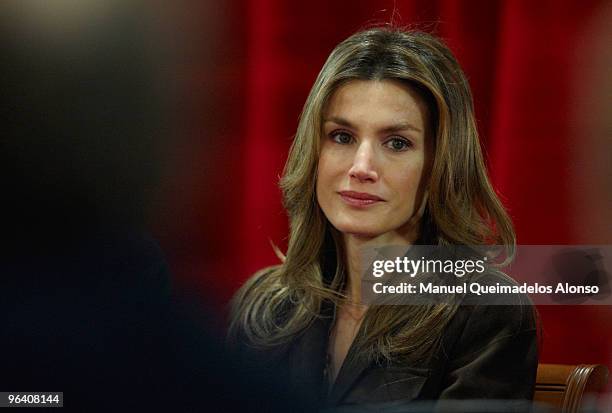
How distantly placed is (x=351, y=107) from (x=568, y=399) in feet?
1.93

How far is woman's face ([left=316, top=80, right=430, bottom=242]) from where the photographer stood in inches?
65.0

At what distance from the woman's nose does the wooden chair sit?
419 mm

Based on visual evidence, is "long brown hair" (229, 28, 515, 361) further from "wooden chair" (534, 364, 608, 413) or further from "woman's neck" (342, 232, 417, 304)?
"wooden chair" (534, 364, 608, 413)

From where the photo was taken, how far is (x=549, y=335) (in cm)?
169

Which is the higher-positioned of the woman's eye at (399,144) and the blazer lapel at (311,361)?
the woman's eye at (399,144)

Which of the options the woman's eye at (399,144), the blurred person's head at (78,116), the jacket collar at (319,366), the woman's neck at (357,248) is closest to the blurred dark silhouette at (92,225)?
the blurred person's head at (78,116)

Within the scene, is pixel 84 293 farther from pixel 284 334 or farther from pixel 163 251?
pixel 284 334

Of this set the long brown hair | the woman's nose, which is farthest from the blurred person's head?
the woman's nose

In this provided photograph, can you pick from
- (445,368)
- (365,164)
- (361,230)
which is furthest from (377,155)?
(445,368)

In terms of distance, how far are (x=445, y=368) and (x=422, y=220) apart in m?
0.24

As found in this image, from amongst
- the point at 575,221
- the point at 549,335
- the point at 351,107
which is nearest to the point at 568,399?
the point at 549,335

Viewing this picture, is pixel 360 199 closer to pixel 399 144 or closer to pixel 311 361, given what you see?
pixel 399 144

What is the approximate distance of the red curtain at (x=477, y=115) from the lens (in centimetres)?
170

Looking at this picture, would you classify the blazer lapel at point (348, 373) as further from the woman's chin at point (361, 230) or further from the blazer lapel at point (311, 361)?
the woman's chin at point (361, 230)
